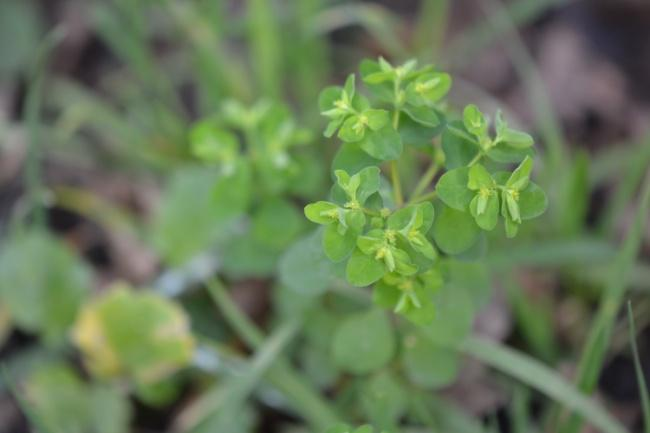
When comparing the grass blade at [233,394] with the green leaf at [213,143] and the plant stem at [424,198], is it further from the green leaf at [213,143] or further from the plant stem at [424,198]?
the plant stem at [424,198]

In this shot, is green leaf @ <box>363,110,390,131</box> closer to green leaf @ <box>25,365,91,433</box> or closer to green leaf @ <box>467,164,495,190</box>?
green leaf @ <box>467,164,495,190</box>

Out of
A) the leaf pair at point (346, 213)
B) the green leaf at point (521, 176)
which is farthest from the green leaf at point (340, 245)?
the green leaf at point (521, 176)

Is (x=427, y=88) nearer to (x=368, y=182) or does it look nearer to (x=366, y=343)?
(x=368, y=182)

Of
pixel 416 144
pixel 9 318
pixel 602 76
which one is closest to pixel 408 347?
pixel 416 144

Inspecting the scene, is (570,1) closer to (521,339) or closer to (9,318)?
(521,339)

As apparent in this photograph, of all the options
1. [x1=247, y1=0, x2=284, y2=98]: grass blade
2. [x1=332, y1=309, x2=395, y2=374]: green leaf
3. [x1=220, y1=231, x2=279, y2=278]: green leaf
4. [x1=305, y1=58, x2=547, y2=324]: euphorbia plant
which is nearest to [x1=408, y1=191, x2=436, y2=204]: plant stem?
[x1=305, y1=58, x2=547, y2=324]: euphorbia plant

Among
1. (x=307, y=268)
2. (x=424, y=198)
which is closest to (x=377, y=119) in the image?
(x=424, y=198)
